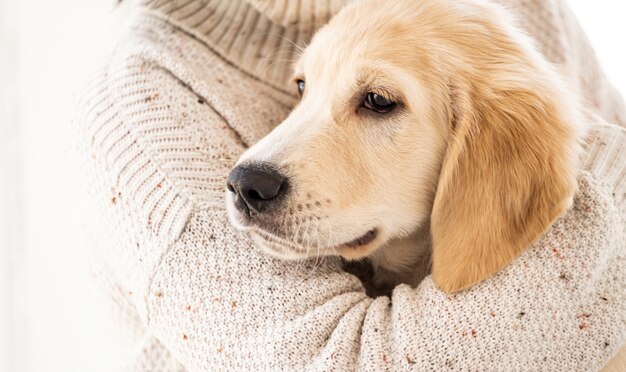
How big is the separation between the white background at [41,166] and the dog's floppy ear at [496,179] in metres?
1.21

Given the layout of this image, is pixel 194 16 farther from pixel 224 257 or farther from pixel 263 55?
pixel 224 257

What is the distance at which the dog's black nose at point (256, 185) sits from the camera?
106 centimetres

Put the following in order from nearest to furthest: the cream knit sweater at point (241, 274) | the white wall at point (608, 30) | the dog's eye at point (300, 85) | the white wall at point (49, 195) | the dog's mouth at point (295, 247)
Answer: the cream knit sweater at point (241, 274), the dog's mouth at point (295, 247), the dog's eye at point (300, 85), the white wall at point (49, 195), the white wall at point (608, 30)

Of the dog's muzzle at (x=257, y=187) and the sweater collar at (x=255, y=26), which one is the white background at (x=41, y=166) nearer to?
the sweater collar at (x=255, y=26)

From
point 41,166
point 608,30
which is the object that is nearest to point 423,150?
point 608,30

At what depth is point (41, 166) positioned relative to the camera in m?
2.11

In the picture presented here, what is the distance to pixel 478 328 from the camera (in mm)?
976

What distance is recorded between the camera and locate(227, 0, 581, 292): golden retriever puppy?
3.55ft

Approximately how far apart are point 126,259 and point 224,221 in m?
0.22

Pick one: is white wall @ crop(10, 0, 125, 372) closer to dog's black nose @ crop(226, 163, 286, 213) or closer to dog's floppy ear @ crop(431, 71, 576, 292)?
dog's black nose @ crop(226, 163, 286, 213)

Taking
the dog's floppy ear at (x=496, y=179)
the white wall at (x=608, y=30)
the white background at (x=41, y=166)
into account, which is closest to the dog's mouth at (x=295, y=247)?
the dog's floppy ear at (x=496, y=179)

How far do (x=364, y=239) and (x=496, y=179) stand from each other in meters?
0.28

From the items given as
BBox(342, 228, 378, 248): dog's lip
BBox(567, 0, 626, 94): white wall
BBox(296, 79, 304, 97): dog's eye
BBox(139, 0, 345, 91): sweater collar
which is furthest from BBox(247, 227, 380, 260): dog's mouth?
BBox(567, 0, 626, 94): white wall

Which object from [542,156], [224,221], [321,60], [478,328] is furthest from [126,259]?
[542,156]
